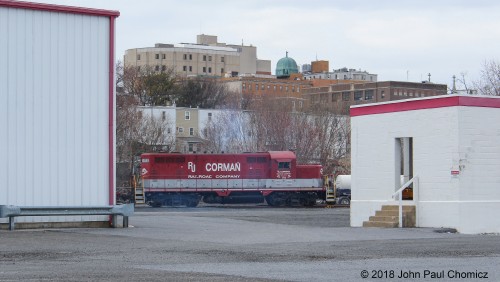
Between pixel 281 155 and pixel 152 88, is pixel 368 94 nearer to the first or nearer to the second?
pixel 152 88

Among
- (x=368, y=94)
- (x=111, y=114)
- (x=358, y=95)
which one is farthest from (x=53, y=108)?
(x=358, y=95)

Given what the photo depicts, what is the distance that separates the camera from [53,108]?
27031mm

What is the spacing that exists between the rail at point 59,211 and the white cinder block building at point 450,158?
9.07 metres

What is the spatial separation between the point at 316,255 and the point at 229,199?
48.7m

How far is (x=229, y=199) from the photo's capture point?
67312mm

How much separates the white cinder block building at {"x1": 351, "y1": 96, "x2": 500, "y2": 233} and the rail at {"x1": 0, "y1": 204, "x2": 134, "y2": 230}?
9.07 meters

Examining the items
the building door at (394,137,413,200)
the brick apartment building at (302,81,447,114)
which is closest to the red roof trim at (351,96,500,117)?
the building door at (394,137,413,200)

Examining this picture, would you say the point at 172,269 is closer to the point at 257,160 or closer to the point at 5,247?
the point at 5,247

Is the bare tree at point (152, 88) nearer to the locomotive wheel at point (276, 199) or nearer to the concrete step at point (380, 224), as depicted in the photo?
the locomotive wheel at point (276, 199)

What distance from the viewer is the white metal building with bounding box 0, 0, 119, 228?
26469 millimetres

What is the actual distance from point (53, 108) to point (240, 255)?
33.7 ft

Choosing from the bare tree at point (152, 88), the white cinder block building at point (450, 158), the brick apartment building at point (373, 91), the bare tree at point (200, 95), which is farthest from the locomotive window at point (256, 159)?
the brick apartment building at point (373, 91)

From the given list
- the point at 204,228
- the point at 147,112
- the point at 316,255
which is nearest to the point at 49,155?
the point at 204,228

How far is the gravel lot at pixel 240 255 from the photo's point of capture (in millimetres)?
15234
